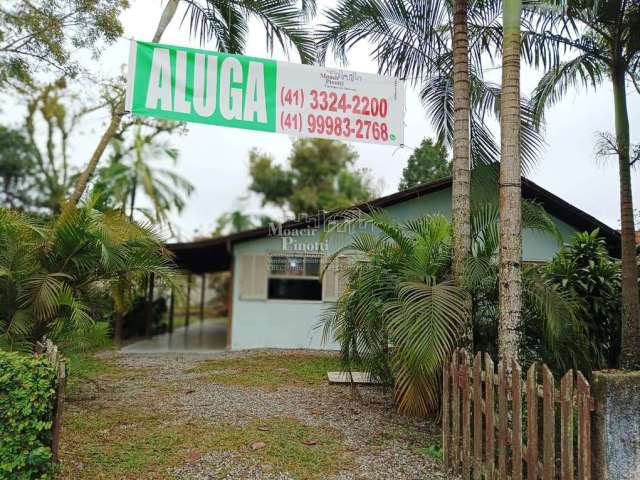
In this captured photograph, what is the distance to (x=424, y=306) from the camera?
4379 mm

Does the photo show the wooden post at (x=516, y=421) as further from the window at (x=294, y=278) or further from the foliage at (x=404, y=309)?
the window at (x=294, y=278)

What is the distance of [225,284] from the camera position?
2791 centimetres

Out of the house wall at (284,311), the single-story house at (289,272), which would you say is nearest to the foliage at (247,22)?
the single-story house at (289,272)

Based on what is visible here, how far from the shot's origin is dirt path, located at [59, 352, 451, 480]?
153 inches

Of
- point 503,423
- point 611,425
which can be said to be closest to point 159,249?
point 503,423

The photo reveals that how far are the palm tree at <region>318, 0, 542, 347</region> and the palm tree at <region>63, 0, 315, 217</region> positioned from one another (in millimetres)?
838

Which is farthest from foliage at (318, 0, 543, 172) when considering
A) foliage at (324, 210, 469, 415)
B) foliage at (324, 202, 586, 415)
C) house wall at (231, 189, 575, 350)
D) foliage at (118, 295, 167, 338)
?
foliage at (118, 295, 167, 338)

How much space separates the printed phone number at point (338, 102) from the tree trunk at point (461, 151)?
83 centimetres

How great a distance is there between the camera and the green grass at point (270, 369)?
7.53m

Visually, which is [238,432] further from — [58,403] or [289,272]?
[289,272]

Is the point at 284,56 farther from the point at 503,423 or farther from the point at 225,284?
the point at 225,284

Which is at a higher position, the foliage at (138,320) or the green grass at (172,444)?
the foliage at (138,320)

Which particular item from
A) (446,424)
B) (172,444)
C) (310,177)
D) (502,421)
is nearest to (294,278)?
(172,444)

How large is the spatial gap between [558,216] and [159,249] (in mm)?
9580
